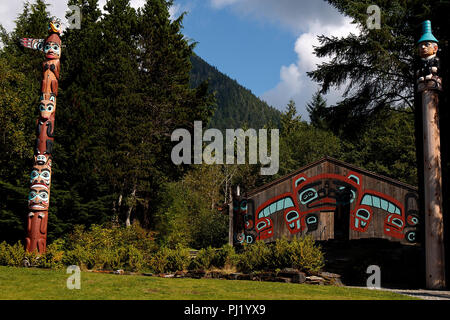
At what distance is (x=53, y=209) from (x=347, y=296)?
17081 millimetres

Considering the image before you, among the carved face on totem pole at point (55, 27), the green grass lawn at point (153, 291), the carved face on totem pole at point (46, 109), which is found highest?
the carved face on totem pole at point (55, 27)

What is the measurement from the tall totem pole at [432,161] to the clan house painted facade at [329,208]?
1055 centimetres

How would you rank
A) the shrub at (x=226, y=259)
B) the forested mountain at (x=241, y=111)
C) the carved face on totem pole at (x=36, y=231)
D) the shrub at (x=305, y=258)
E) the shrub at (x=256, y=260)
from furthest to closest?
the forested mountain at (x=241, y=111) → the carved face on totem pole at (x=36, y=231) → the shrub at (x=226, y=259) → the shrub at (x=256, y=260) → the shrub at (x=305, y=258)

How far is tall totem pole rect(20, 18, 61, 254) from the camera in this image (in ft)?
54.3

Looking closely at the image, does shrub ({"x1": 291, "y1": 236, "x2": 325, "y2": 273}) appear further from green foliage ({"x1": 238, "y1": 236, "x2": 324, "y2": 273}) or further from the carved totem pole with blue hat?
the carved totem pole with blue hat

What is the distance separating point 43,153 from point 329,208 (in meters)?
15.0

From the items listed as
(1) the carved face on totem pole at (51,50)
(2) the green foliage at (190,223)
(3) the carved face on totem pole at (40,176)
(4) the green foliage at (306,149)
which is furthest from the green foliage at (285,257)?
(4) the green foliage at (306,149)

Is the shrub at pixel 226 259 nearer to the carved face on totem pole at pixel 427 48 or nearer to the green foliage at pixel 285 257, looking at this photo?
the green foliage at pixel 285 257

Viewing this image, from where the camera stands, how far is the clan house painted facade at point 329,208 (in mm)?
23062

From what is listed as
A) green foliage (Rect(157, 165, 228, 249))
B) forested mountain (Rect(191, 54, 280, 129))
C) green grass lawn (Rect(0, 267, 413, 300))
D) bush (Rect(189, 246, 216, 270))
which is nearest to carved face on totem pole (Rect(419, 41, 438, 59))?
green grass lawn (Rect(0, 267, 413, 300))

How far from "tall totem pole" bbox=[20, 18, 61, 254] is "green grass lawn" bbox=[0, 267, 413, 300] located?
5.16 meters

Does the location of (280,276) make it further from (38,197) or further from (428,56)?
(38,197)

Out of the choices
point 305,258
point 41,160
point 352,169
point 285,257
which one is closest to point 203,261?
point 285,257
